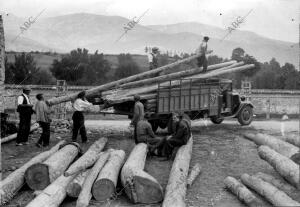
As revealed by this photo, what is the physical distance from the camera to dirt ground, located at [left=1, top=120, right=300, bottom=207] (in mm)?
7730

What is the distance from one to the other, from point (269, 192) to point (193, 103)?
702cm

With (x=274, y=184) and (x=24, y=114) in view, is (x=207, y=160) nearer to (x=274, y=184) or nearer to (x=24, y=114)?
(x=274, y=184)

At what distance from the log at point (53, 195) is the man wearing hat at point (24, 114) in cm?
493

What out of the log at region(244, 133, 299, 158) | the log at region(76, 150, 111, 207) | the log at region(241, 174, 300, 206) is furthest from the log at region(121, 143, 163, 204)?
the log at region(244, 133, 299, 158)

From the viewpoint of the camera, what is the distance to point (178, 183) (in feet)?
25.0

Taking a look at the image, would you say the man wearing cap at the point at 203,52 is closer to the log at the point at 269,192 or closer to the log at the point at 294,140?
the log at the point at 294,140

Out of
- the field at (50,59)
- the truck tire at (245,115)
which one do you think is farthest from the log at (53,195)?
the field at (50,59)

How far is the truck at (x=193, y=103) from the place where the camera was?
13039 mm

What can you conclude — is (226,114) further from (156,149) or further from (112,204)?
(112,204)

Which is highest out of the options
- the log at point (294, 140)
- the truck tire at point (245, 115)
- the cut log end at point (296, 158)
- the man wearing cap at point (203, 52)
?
the man wearing cap at point (203, 52)

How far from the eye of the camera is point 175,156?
10.0 m

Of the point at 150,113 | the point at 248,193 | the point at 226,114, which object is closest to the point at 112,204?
the point at 248,193

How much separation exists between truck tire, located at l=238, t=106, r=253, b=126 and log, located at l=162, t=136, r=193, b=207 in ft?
22.2

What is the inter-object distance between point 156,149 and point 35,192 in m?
3.67
